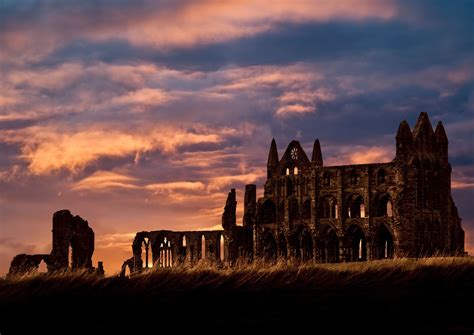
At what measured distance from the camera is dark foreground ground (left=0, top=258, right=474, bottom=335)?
2158 centimetres

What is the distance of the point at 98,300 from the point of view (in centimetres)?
2245

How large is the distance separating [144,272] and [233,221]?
189ft

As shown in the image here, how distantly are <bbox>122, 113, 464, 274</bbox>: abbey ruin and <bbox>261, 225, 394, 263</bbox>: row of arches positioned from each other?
3.1 inches

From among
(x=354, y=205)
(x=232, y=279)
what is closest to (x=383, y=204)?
(x=354, y=205)

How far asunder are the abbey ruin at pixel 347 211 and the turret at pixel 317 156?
0.27 ft

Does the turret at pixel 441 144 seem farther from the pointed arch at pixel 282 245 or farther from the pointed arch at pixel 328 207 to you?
the pointed arch at pixel 282 245

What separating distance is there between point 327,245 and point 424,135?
11544 millimetres

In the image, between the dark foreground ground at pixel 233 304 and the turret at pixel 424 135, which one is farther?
the turret at pixel 424 135

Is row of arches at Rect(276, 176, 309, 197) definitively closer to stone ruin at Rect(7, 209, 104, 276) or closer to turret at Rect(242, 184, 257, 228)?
turret at Rect(242, 184, 257, 228)

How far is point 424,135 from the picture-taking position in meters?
75.4

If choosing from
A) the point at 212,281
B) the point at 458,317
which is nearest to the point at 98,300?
the point at 212,281

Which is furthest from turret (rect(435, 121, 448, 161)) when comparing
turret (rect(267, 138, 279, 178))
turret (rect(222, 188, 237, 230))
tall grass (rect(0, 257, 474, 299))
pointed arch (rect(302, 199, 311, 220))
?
tall grass (rect(0, 257, 474, 299))

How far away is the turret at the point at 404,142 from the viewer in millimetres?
72375

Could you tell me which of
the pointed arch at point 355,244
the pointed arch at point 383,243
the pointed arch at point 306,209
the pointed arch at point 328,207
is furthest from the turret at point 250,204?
the pointed arch at point 383,243
